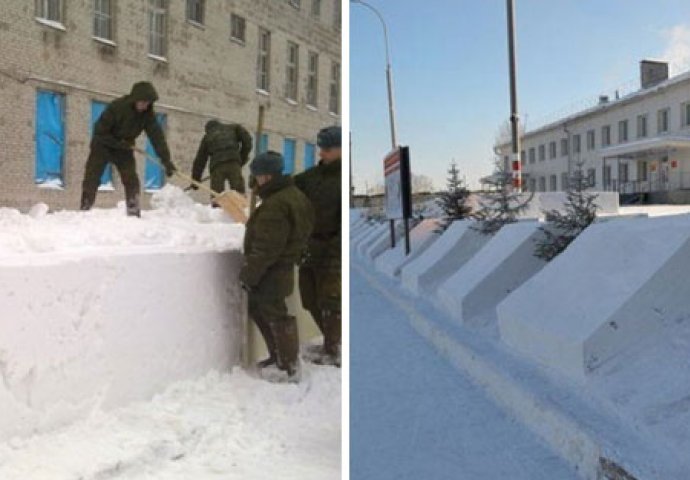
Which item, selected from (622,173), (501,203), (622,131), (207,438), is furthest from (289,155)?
(501,203)

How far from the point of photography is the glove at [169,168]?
1.25m

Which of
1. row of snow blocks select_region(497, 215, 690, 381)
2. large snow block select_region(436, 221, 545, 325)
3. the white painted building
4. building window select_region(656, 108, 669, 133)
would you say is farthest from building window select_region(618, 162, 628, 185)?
row of snow blocks select_region(497, 215, 690, 381)

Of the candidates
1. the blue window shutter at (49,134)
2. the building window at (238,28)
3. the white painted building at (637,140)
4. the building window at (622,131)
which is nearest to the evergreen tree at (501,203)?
the white painted building at (637,140)

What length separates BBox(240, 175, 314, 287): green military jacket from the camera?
1.31 metres

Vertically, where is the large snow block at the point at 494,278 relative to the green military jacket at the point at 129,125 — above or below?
below

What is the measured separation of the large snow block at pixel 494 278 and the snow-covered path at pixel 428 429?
0.39 meters

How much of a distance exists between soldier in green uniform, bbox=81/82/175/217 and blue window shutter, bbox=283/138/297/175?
19 centimetres

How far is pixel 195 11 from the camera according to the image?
125 centimetres

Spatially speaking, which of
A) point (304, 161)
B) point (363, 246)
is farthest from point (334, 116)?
point (363, 246)

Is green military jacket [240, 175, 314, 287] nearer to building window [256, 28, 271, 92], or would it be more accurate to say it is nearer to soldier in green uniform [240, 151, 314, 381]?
soldier in green uniform [240, 151, 314, 381]

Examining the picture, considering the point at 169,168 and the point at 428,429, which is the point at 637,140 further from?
the point at 169,168

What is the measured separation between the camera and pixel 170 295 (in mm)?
1229

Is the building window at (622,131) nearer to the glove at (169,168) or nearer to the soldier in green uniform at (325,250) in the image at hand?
the soldier in green uniform at (325,250)

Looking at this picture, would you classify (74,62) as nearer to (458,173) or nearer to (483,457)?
(483,457)
